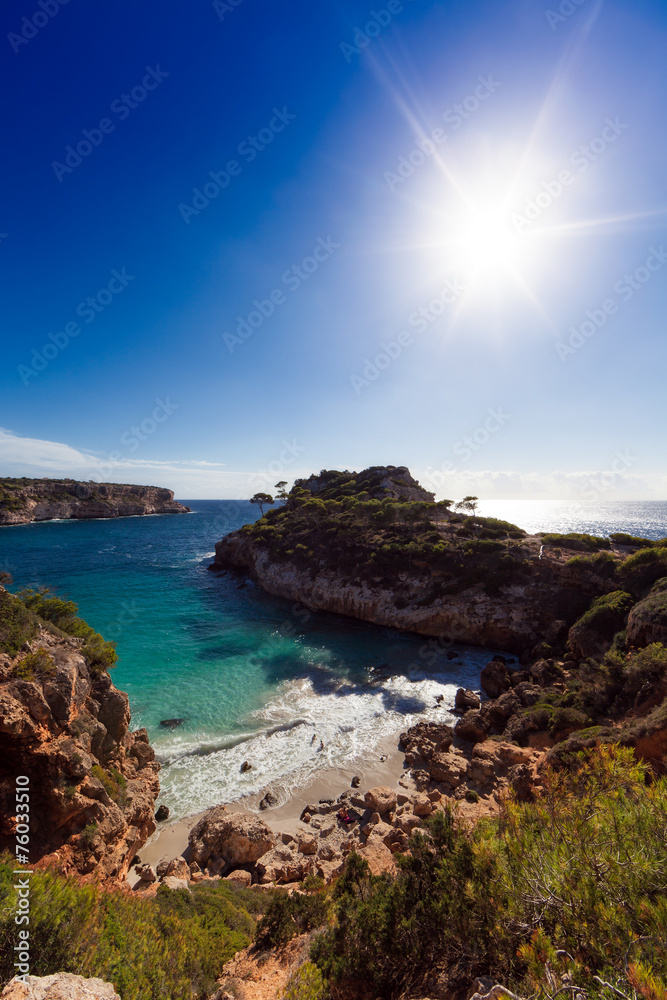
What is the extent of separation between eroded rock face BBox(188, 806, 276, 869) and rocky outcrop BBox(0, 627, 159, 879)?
5.32 feet

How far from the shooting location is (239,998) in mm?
4621

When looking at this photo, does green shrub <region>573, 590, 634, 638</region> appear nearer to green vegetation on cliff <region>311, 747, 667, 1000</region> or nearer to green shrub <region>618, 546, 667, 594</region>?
green shrub <region>618, 546, 667, 594</region>

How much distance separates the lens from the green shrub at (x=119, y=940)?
3.84 metres

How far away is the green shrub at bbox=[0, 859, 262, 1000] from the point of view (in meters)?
3.84

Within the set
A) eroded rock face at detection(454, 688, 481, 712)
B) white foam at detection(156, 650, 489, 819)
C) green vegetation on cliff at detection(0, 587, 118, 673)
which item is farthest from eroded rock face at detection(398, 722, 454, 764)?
green vegetation on cliff at detection(0, 587, 118, 673)

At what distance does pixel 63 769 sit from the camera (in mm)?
7457

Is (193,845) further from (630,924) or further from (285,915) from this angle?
(630,924)

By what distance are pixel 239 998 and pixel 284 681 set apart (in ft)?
51.7

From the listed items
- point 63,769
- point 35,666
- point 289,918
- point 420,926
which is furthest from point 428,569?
point 35,666

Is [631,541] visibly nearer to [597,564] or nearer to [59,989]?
[597,564]

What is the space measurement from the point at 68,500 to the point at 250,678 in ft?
352

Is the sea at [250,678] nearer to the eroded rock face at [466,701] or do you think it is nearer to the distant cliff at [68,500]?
the eroded rock face at [466,701]

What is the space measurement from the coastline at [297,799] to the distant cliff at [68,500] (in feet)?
328

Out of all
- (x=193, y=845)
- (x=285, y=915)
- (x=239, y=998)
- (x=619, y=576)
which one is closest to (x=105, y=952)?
(x=239, y=998)
